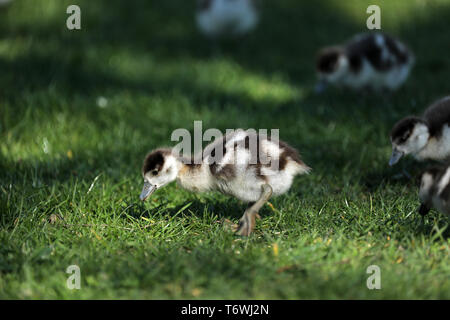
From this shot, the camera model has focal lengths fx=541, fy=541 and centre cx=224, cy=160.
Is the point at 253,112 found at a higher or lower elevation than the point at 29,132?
higher

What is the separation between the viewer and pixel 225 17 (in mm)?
10312

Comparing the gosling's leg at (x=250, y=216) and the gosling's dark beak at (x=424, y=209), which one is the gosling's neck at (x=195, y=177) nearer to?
the gosling's leg at (x=250, y=216)

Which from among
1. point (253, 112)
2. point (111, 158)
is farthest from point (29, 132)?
point (253, 112)

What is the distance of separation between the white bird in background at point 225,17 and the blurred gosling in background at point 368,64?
2.78m

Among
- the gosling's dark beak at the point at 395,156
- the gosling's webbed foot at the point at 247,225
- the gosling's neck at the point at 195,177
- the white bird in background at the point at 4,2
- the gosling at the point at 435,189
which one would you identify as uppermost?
the white bird in background at the point at 4,2

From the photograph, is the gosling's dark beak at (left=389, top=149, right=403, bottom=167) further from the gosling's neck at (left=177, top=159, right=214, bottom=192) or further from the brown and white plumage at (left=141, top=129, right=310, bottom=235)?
the gosling's neck at (left=177, top=159, right=214, bottom=192)

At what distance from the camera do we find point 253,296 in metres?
3.15

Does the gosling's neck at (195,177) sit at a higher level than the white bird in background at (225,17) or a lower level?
lower

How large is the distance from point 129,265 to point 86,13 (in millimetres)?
8798

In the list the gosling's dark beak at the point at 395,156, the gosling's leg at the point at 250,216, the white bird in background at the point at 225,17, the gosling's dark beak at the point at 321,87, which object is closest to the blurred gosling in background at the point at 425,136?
the gosling's dark beak at the point at 395,156

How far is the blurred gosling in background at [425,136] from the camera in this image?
15.5 feet

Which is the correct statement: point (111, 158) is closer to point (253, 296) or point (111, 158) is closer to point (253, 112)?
point (253, 112)

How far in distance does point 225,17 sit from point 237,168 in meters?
6.81
